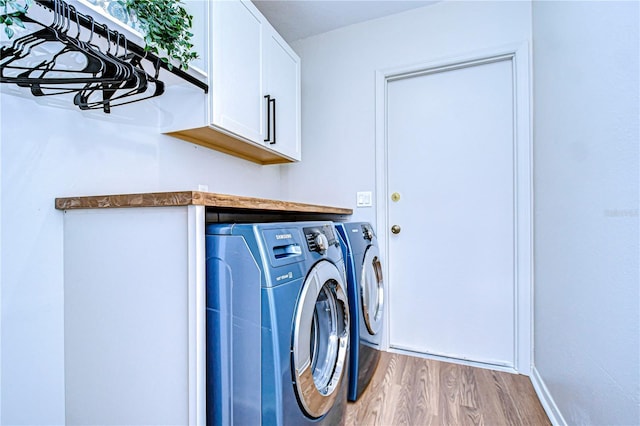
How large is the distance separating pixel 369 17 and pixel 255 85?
3.64 ft

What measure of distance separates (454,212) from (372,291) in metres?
0.79

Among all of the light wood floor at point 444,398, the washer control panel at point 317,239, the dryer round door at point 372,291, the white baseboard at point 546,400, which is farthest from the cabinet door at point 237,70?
the white baseboard at point 546,400

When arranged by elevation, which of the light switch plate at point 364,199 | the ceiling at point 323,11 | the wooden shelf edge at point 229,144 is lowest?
the light switch plate at point 364,199

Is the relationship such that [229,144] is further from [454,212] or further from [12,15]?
[454,212]

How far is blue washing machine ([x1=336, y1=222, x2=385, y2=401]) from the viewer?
142 cm

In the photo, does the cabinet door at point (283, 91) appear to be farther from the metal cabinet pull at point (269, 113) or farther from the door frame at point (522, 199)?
the door frame at point (522, 199)

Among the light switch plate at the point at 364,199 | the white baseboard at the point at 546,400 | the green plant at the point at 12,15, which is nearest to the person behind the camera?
the green plant at the point at 12,15

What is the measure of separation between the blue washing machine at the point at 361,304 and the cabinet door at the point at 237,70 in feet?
2.41

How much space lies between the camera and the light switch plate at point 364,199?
2117mm

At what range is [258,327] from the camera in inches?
31.5

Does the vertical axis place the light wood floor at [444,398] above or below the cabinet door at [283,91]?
below

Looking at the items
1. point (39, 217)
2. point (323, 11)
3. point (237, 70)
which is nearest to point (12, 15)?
point (39, 217)

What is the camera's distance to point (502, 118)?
184 cm

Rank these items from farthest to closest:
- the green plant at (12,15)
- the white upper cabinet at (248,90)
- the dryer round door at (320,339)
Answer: the white upper cabinet at (248,90) < the dryer round door at (320,339) < the green plant at (12,15)
